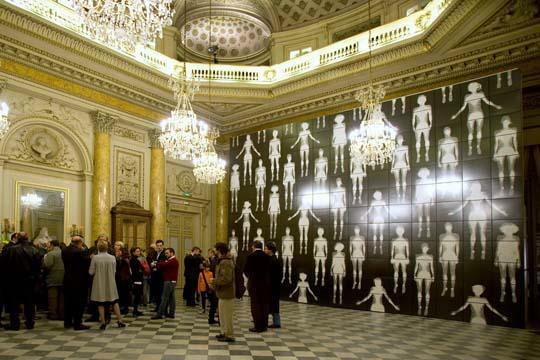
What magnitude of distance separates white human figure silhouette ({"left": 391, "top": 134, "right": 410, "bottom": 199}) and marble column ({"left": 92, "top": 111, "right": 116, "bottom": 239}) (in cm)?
760

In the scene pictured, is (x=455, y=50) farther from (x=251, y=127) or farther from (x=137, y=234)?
(x=137, y=234)

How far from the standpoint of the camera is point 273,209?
13773 mm

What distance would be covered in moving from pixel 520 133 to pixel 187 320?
759 centimetres

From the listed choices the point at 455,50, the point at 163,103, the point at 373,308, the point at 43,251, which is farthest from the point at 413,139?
the point at 43,251

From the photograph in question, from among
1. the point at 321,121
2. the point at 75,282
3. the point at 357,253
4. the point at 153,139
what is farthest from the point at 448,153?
the point at 153,139

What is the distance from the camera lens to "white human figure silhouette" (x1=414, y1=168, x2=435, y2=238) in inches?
408

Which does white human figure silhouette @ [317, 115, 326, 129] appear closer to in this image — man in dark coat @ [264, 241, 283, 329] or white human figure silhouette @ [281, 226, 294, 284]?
white human figure silhouette @ [281, 226, 294, 284]

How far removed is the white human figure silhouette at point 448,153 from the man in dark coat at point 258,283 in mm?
5254

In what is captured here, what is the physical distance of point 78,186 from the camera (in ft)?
39.1

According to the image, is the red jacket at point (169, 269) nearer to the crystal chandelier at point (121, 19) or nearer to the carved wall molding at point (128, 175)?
the crystal chandelier at point (121, 19)

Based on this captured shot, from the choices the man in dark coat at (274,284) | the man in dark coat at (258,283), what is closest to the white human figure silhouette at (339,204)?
the man in dark coat at (274,284)

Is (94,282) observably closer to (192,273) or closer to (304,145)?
(192,273)

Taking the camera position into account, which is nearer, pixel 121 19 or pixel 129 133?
pixel 121 19

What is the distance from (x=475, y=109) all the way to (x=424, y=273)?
3854 millimetres
